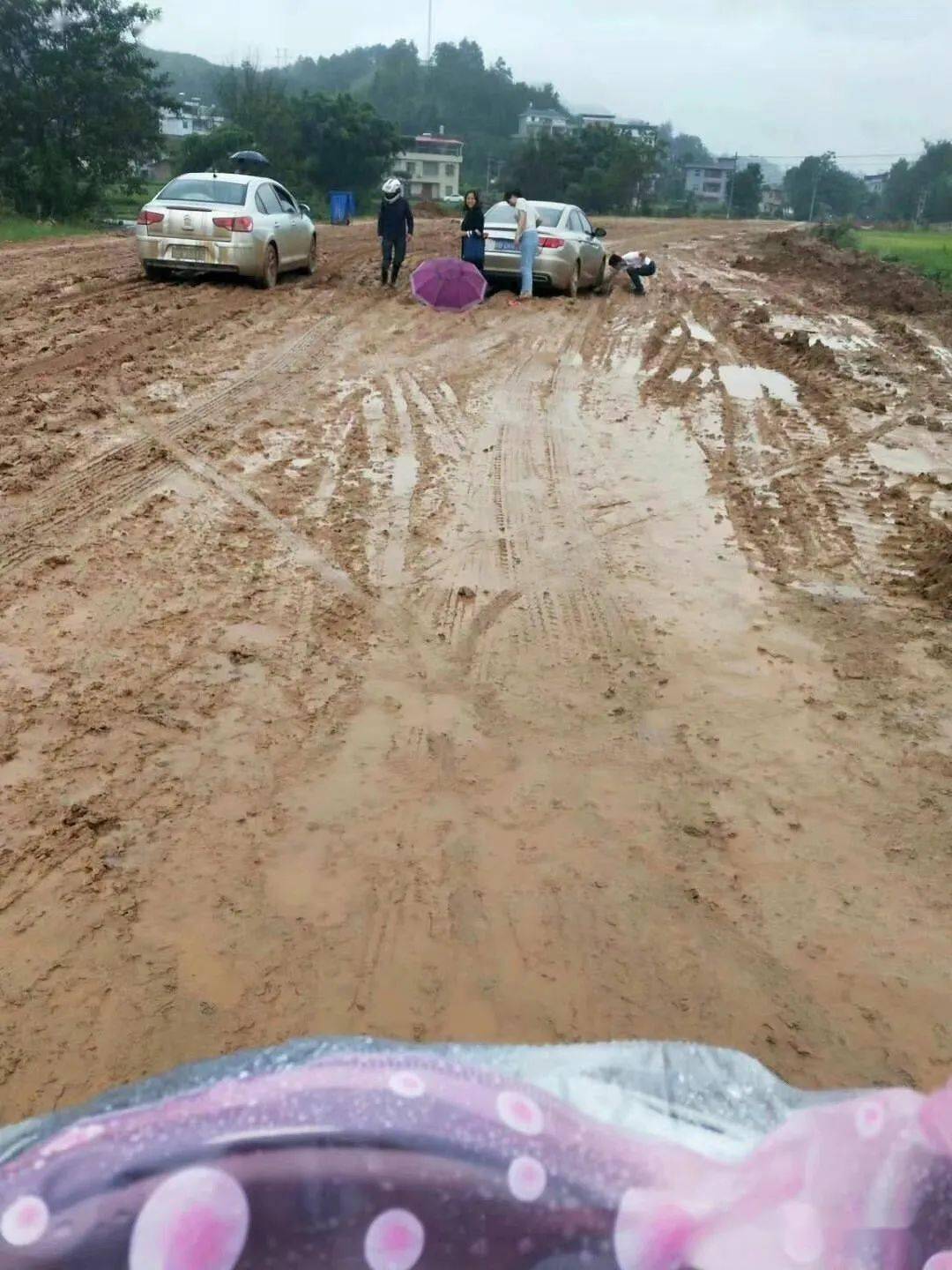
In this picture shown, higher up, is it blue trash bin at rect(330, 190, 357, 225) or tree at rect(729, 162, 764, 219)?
tree at rect(729, 162, 764, 219)

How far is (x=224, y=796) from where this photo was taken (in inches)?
142

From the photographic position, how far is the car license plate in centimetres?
1328

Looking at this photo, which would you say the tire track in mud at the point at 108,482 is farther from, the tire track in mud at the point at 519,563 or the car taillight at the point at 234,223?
the car taillight at the point at 234,223

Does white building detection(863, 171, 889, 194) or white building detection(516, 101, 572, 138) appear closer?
white building detection(863, 171, 889, 194)

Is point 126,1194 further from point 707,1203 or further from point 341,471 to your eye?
point 341,471

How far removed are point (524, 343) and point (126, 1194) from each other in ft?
37.6

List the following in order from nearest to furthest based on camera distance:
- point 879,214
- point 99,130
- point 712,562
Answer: point 712,562 → point 99,130 → point 879,214

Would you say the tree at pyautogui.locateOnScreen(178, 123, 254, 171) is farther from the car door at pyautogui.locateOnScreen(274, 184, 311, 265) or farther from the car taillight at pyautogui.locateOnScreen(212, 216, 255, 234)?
the car taillight at pyautogui.locateOnScreen(212, 216, 255, 234)

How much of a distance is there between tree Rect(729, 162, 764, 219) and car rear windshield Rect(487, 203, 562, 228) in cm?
6885

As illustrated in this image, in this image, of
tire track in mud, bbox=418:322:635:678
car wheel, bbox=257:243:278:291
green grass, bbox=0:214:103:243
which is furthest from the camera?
green grass, bbox=0:214:103:243

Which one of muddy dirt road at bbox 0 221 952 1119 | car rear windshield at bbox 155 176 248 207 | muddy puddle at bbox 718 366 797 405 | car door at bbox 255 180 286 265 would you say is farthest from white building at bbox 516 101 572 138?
muddy dirt road at bbox 0 221 952 1119

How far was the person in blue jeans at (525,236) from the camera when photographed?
15.2 meters

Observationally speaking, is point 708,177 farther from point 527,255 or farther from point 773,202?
point 527,255

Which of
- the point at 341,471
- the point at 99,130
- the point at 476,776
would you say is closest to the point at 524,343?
the point at 341,471
